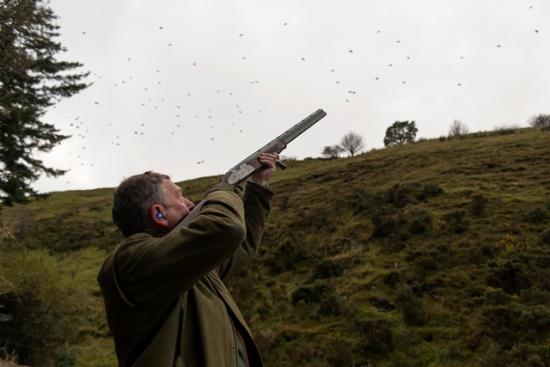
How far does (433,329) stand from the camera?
1207 centimetres

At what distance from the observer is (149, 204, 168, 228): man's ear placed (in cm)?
240

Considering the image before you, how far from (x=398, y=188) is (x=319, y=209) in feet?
13.9

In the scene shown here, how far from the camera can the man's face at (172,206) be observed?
245 cm

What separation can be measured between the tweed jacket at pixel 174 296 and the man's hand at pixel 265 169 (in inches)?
30.2

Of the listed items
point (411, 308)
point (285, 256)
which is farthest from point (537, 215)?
point (285, 256)

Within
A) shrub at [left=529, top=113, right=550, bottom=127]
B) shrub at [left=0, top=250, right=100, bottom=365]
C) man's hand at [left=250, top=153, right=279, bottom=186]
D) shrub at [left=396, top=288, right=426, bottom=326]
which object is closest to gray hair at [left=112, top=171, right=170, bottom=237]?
man's hand at [left=250, top=153, right=279, bottom=186]

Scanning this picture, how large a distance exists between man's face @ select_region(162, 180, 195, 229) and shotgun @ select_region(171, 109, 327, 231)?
0.04 m

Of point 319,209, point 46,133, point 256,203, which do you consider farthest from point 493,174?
point 256,203

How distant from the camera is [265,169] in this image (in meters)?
3.12

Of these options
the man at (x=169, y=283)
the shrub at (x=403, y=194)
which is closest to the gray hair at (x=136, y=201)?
the man at (x=169, y=283)

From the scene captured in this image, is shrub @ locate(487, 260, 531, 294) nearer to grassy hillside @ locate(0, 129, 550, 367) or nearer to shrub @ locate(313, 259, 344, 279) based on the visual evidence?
grassy hillside @ locate(0, 129, 550, 367)

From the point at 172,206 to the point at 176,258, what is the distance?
422mm

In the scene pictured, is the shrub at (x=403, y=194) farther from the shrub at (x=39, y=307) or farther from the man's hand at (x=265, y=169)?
the man's hand at (x=265, y=169)

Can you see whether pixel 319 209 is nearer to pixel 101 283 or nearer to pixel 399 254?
→ pixel 399 254
